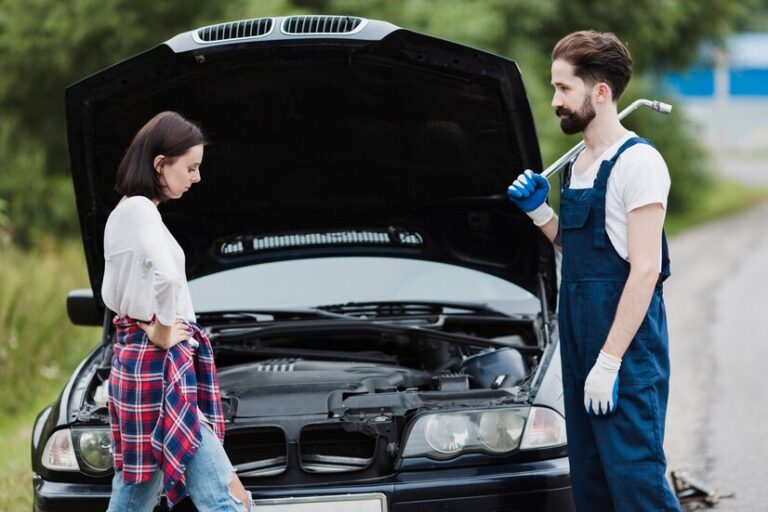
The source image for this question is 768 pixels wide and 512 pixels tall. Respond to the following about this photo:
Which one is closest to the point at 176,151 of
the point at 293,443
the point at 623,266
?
the point at 293,443

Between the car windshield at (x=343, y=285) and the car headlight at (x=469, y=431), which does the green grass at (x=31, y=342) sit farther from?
the car headlight at (x=469, y=431)

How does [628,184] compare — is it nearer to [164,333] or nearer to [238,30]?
[164,333]

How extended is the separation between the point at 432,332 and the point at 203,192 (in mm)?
1153

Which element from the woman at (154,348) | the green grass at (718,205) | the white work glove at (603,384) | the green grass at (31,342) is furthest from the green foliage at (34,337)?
the green grass at (718,205)

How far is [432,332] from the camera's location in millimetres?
4668

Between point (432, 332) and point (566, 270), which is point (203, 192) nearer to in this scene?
point (432, 332)

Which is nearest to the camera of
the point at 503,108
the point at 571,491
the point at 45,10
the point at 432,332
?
the point at 571,491

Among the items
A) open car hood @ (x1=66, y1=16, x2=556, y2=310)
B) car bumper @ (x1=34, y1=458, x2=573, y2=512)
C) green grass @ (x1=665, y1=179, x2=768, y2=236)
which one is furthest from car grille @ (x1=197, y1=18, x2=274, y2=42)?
green grass @ (x1=665, y1=179, x2=768, y2=236)

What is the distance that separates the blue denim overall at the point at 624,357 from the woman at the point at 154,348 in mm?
1137

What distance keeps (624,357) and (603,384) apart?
122 millimetres

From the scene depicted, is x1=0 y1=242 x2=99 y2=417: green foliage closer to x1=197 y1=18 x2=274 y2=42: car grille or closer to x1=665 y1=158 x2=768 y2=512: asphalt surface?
x1=665 y1=158 x2=768 y2=512: asphalt surface

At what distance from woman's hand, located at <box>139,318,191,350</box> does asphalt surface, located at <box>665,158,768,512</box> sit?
2.89 m

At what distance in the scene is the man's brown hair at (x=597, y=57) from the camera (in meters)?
3.43

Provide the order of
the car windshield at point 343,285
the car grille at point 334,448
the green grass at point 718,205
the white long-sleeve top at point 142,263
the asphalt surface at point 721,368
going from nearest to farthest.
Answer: the white long-sleeve top at point 142,263 → the car grille at point 334,448 → the car windshield at point 343,285 → the asphalt surface at point 721,368 → the green grass at point 718,205
